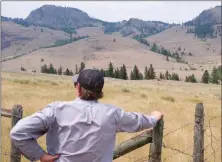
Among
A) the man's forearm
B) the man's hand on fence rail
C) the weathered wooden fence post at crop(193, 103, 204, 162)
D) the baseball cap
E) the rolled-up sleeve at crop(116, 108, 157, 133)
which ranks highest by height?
the baseball cap

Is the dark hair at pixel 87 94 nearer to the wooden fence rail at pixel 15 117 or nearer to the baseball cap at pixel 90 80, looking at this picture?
the baseball cap at pixel 90 80

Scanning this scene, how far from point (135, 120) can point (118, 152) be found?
1.50 m

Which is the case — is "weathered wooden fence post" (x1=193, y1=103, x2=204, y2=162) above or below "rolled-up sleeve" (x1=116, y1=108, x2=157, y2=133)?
below

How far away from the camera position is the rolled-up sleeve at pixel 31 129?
3426mm

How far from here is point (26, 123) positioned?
11.2ft

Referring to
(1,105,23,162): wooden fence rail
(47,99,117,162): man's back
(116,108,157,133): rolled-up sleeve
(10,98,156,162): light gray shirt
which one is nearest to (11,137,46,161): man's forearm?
(10,98,156,162): light gray shirt

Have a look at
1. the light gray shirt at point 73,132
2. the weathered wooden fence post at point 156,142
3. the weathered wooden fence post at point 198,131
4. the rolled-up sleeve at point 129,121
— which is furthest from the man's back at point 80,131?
the weathered wooden fence post at point 198,131

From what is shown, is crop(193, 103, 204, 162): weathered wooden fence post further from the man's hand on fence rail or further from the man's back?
the man's hand on fence rail

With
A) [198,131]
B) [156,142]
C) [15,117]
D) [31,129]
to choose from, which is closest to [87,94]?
[31,129]

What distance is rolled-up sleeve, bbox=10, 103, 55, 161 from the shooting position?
3426 mm

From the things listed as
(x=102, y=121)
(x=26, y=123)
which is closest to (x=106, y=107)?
(x=102, y=121)

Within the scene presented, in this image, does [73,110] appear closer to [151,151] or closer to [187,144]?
[151,151]

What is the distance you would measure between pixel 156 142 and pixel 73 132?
2.09m

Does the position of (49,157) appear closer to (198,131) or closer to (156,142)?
(156,142)
